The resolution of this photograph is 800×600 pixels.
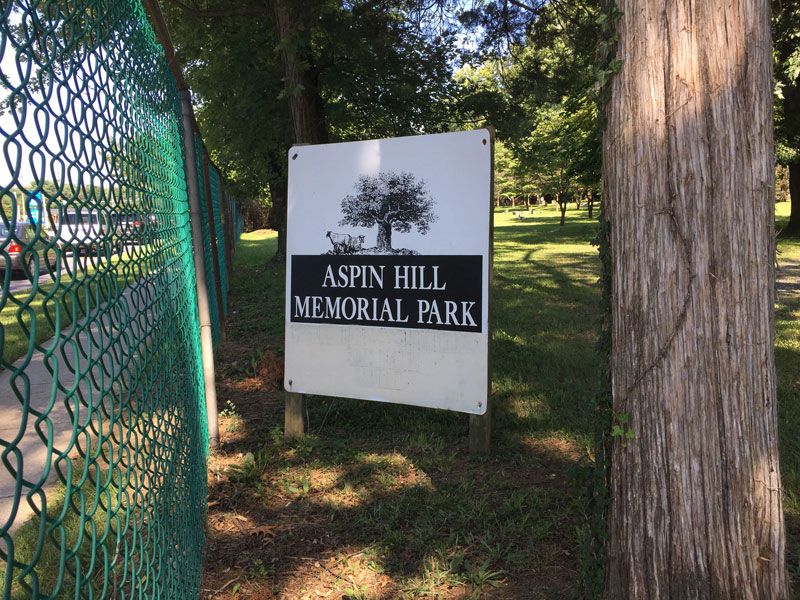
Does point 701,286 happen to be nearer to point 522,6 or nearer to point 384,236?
point 384,236

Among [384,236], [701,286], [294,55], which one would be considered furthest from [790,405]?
[294,55]

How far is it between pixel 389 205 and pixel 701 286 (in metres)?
2.42

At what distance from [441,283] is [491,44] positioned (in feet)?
17.6

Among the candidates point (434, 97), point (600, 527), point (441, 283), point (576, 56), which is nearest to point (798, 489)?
point (600, 527)

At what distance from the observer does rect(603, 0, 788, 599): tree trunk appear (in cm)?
178

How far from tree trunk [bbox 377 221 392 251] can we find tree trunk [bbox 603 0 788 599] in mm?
2151

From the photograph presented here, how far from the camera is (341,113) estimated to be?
30.3 feet

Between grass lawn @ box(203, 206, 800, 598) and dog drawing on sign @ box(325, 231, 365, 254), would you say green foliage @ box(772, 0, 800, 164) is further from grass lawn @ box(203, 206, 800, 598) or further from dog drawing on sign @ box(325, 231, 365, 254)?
dog drawing on sign @ box(325, 231, 365, 254)

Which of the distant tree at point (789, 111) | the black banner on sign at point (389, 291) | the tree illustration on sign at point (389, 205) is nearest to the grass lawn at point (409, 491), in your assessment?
the black banner on sign at point (389, 291)

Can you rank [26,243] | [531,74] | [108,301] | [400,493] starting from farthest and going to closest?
[531,74], [400,493], [108,301], [26,243]

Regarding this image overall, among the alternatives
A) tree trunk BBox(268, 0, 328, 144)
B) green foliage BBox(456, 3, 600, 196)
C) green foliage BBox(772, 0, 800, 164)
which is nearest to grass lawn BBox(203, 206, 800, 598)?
tree trunk BBox(268, 0, 328, 144)

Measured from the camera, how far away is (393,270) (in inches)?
156

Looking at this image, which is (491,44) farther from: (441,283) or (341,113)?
(441,283)

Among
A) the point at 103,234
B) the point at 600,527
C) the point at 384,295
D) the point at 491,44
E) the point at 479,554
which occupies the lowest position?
the point at 479,554
